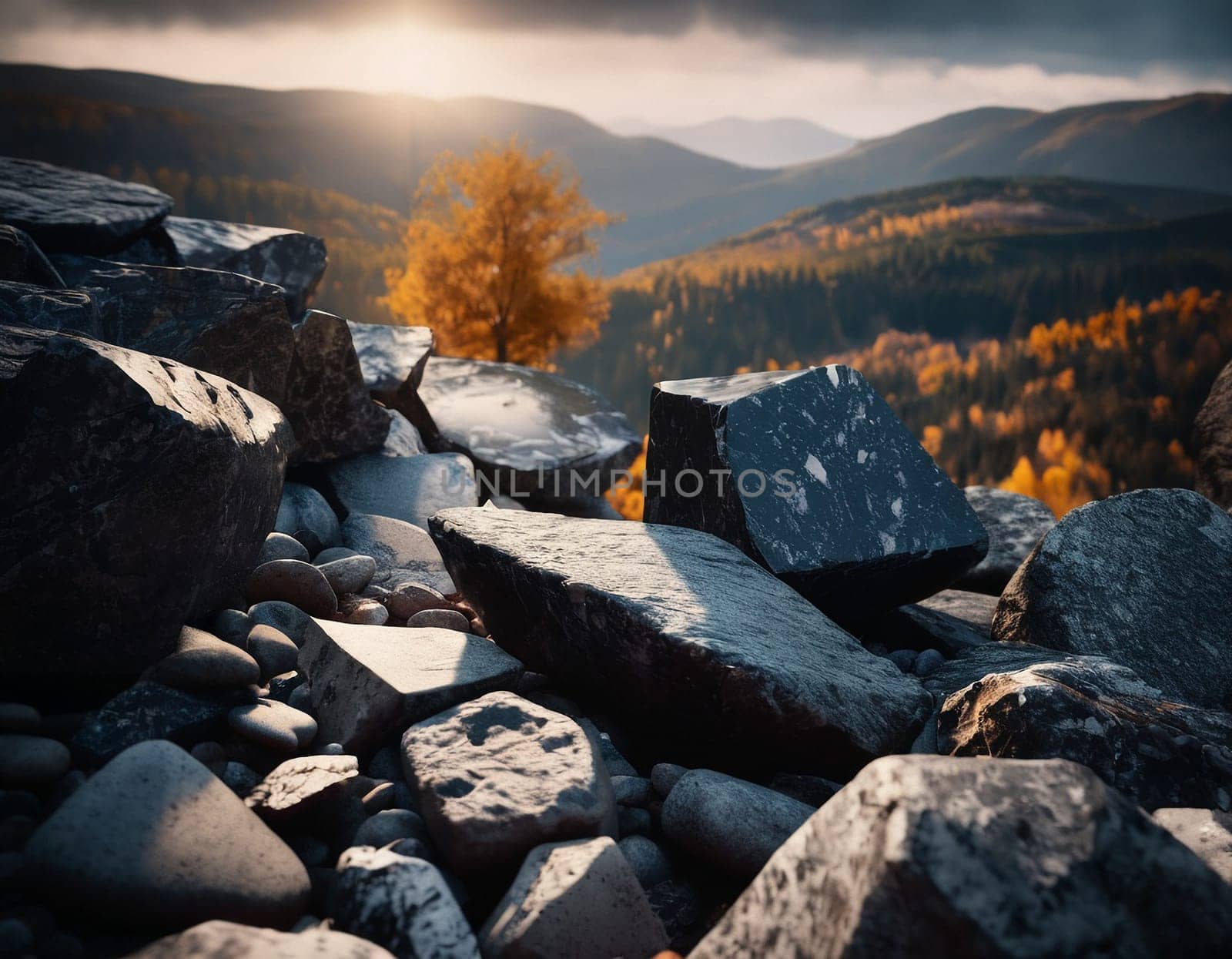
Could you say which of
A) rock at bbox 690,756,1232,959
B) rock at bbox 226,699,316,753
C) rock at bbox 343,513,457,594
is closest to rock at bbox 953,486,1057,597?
rock at bbox 343,513,457,594

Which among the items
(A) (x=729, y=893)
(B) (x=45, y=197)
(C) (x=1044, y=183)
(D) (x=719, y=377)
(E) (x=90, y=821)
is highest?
(C) (x=1044, y=183)

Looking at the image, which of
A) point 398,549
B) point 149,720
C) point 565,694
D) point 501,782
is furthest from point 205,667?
point 398,549

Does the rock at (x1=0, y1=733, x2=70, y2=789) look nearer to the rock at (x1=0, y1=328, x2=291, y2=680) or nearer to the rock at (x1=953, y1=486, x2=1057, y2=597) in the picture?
the rock at (x1=0, y1=328, x2=291, y2=680)

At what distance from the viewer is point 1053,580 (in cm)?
404

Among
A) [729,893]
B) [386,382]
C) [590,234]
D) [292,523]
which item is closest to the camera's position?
[729,893]

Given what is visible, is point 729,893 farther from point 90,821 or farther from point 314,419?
point 314,419

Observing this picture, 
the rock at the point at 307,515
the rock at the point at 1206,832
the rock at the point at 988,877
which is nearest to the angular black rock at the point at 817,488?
the rock at the point at 1206,832

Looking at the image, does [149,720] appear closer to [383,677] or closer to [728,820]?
[383,677]

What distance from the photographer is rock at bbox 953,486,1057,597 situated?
603cm

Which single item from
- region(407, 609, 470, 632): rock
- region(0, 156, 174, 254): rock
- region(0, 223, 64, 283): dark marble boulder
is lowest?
region(407, 609, 470, 632): rock

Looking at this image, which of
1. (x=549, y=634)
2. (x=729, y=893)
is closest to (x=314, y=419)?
(x=549, y=634)

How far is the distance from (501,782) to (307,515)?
9.69 ft

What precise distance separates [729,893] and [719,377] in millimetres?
3289

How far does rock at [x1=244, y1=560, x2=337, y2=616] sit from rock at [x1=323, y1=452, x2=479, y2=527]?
1.74m
